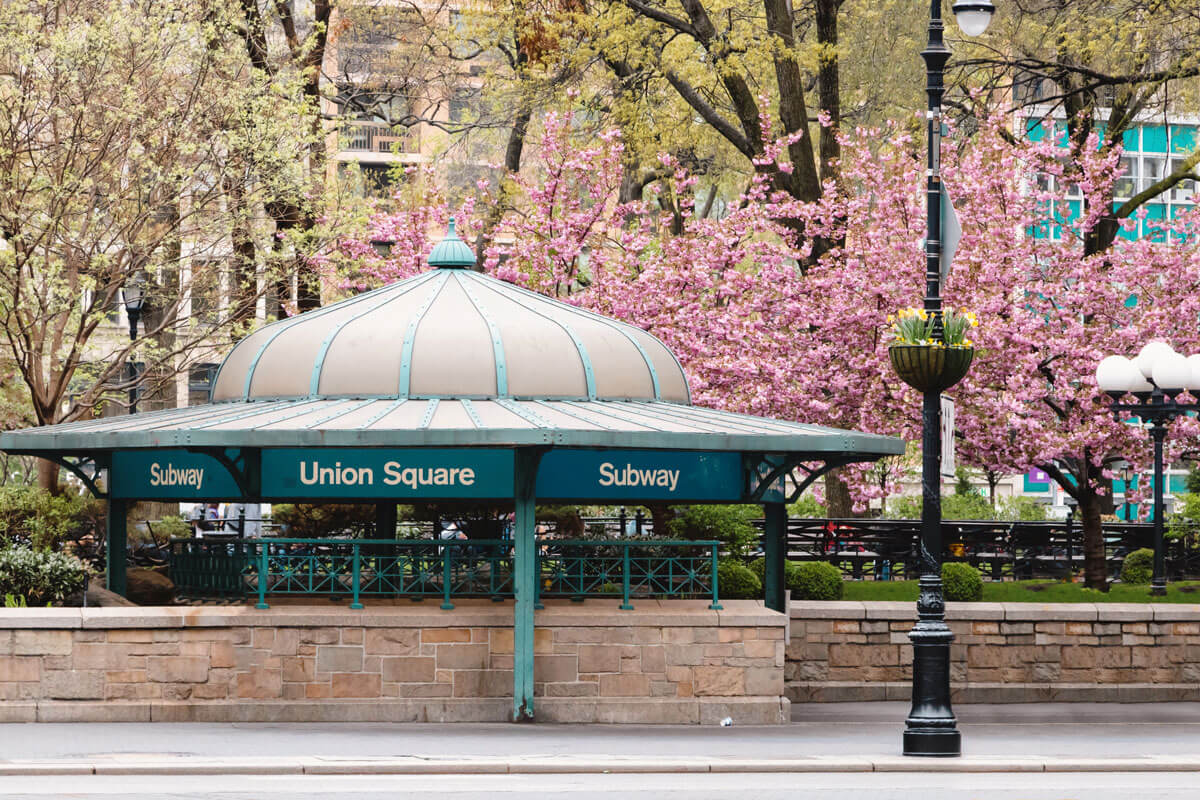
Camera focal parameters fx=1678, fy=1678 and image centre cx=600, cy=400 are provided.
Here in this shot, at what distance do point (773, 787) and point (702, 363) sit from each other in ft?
45.3

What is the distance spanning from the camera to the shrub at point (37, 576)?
17312 mm

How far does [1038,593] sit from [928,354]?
1201 cm

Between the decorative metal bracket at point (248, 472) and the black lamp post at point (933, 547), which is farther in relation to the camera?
the decorative metal bracket at point (248, 472)

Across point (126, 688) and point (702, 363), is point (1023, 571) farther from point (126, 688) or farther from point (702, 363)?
point (126, 688)

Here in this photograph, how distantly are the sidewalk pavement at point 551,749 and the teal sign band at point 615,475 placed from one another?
2.43m

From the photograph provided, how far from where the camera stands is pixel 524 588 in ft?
54.7

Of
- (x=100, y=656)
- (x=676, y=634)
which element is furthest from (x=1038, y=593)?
(x=100, y=656)

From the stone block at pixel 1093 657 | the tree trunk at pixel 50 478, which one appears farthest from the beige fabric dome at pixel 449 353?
the tree trunk at pixel 50 478

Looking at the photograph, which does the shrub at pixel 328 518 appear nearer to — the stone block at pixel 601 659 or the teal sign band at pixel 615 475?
the teal sign band at pixel 615 475

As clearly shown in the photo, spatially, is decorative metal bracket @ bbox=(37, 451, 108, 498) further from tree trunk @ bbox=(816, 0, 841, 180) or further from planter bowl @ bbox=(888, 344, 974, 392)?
tree trunk @ bbox=(816, 0, 841, 180)

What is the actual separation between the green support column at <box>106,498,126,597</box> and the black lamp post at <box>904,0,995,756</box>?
9270mm

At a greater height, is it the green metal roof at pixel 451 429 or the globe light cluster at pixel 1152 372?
the globe light cluster at pixel 1152 372

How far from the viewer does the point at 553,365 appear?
59.8 ft

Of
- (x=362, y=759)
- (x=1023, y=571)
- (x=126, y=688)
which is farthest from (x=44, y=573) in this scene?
(x=1023, y=571)
